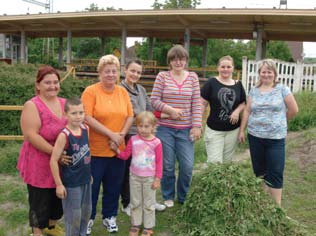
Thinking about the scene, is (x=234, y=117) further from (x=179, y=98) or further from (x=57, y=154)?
(x=57, y=154)

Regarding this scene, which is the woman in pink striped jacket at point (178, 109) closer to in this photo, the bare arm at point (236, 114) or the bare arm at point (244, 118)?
the bare arm at point (236, 114)

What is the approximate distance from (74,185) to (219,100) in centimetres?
182

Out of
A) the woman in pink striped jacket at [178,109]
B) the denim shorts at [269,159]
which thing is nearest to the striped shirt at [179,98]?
the woman in pink striped jacket at [178,109]

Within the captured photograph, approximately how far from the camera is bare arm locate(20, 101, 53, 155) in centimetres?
278

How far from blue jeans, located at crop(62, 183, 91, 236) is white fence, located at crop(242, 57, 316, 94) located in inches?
323

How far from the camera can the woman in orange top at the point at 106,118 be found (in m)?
3.18

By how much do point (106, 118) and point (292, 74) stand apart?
8799mm

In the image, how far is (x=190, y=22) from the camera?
63.2 ft

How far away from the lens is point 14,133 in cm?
784

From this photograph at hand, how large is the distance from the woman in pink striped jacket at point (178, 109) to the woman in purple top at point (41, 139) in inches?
43.8

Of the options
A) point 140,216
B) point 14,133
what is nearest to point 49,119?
point 140,216

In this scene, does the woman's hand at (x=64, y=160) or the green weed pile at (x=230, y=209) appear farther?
the green weed pile at (x=230, y=209)

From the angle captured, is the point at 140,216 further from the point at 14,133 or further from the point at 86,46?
the point at 86,46

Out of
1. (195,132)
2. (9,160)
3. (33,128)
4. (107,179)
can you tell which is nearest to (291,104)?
(195,132)
